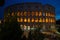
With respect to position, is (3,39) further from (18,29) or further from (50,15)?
(50,15)

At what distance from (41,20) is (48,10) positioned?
3804mm

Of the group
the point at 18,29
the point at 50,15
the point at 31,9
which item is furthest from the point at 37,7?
the point at 18,29

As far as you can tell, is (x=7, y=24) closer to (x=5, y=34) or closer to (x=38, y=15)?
(x=5, y=34)

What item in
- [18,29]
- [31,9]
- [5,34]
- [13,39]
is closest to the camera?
[5,34]

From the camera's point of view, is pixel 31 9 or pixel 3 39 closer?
pixel 3 39

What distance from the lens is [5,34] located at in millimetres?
1252

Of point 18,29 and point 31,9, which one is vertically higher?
point 31,9

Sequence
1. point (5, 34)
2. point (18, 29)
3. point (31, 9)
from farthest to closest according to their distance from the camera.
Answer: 1. point (31, 9)
2. point (18, 29)
3. point (5, 34)

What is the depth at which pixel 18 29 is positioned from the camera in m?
1.64

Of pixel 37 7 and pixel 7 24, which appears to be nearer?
pixel 7 24

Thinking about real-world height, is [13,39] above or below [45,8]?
below

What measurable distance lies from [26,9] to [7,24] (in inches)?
1656

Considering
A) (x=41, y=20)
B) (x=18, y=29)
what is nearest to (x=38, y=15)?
(x=41, y=20)

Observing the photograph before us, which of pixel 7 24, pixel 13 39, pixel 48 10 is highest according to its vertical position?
pixel 48 10
